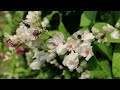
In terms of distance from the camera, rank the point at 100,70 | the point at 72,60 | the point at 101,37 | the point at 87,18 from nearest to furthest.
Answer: the point at 72,60 < the point at 101,37 < the point at 100,70 < the point at 87,18

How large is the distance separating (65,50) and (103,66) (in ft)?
1.51

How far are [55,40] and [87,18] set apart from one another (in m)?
0.73

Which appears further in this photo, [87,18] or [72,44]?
[87,18]

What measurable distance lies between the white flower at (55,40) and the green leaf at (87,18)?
633 millimetres

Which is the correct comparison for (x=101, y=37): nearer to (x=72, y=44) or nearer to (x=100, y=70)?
(x=72, y=44)

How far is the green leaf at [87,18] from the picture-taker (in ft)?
9.37

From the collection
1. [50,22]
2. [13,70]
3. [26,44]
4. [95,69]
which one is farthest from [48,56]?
[13,70]

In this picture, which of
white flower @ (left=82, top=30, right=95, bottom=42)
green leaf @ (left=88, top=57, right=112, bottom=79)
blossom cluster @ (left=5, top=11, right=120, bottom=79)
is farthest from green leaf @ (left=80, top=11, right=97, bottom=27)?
white flower @ (left=82, top=30, right=95, bottom=42)

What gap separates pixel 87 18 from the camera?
2.90 m

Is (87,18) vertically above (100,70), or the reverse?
(87,18)

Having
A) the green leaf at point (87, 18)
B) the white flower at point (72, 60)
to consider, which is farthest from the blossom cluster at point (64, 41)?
the green leaf at point (87, 18)

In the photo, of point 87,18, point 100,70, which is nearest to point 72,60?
point 100,70
